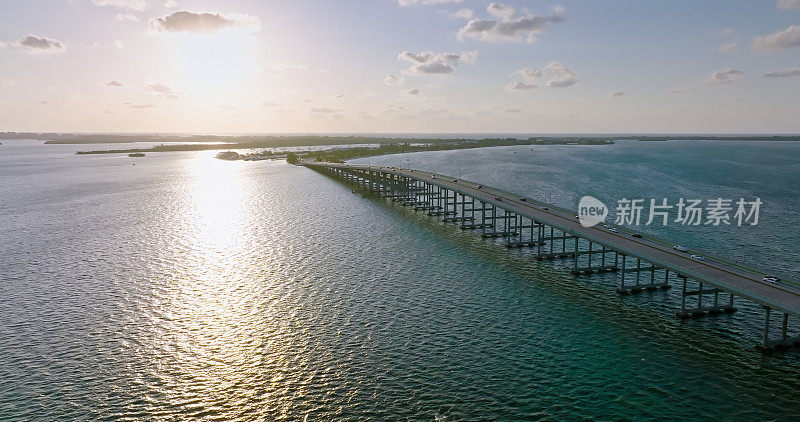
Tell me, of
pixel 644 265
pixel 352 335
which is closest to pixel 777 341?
pixel 644 265

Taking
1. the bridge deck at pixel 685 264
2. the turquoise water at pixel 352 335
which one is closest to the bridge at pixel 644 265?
the bridge deck at pixel 685 264

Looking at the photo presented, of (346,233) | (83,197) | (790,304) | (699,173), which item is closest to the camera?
(790,304)

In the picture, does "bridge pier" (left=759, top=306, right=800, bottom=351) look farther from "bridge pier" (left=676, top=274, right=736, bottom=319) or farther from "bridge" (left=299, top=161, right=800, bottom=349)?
"bridge pier" (left=676, top=274, right=736, bottom=319)

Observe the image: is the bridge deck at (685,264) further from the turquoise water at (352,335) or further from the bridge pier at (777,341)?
the turquoise water at (352,335)

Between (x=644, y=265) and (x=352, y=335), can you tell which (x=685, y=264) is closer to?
(x=644, y=265)

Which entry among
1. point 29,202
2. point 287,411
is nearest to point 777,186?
point 287,411

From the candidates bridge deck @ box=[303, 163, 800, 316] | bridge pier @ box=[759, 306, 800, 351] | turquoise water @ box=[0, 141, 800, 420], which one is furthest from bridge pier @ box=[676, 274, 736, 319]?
bridge pier @ box=[759, 306, 800, 351]

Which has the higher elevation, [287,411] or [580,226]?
[580,226]

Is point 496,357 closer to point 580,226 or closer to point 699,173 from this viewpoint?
point 580,226
